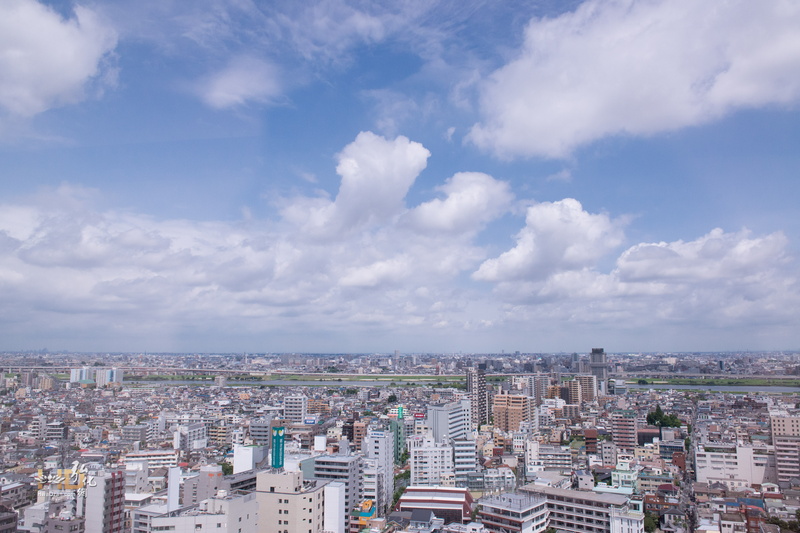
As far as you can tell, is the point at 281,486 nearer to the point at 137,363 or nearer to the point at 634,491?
the point at 634,491

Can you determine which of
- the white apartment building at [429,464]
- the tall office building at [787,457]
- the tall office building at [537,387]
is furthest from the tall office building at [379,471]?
the tall office building at [537,387]

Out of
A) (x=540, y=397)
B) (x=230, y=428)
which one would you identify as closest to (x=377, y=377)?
(x=540, y=397)

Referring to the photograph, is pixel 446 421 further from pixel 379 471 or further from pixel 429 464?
pixel 379 471

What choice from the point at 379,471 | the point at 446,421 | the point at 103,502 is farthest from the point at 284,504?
the point at 446,421

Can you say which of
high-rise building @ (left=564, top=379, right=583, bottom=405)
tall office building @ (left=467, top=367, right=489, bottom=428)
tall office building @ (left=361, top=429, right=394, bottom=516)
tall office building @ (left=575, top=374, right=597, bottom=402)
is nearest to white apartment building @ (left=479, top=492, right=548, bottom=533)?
tall office building @ (left=361, top=429, right=394, bottom=516)

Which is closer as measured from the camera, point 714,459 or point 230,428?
point 714,459

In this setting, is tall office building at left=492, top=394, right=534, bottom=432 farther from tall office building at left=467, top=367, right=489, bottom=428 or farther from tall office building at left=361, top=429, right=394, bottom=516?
tall office building at left=361, top=429, right=394, bottom=516

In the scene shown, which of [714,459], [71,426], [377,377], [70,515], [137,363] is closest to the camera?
[70,515]

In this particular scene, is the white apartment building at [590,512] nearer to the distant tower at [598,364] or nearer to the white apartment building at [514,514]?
the white apartment building at [514,514]
